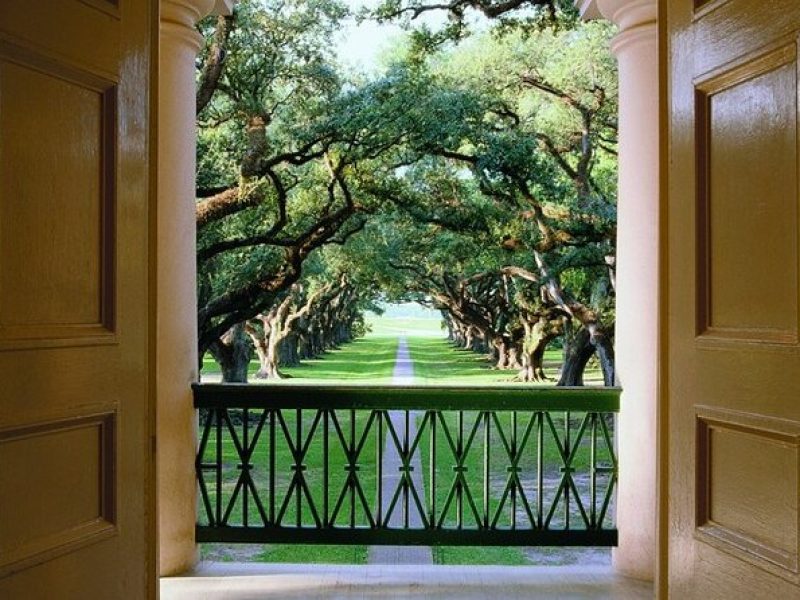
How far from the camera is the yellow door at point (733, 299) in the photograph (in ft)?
5.98

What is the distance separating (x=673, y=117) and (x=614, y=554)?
277cm

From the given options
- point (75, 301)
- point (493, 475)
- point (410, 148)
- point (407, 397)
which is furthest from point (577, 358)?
point (75, 301)

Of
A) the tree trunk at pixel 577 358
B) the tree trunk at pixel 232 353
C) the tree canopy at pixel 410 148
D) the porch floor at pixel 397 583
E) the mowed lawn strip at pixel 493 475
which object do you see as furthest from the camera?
the tree trunk at pixel 232 353

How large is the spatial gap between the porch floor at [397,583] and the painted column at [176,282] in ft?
0.95

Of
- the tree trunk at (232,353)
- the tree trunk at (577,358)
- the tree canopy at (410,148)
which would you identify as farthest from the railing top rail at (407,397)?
the tree trunk at (232,353)

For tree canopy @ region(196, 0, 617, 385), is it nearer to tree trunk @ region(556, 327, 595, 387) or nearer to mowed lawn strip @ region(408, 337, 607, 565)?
tree trunk @ region(556, 327, 595, 387)

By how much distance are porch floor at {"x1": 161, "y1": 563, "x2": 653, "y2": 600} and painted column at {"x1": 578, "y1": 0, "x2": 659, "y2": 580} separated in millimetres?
260

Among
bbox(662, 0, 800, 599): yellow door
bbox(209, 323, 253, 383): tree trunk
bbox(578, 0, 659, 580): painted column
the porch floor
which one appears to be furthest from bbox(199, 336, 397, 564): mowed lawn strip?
bbox(662, 0, 800, 599): yellow door

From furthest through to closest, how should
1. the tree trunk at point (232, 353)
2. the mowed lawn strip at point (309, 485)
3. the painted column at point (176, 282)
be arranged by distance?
1. the tree trunk at point (232, 353)
2. the mowed lawn strip at point (309, 485)
3. the painted column at point (176, 282)

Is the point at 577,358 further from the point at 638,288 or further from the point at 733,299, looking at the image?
the point at 733,299

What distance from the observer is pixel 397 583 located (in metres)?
3.99

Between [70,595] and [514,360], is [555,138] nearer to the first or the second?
[70,595]

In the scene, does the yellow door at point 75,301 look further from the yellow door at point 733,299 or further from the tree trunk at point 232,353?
the tree trunk at point 232,353

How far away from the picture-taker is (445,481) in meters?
11.9
